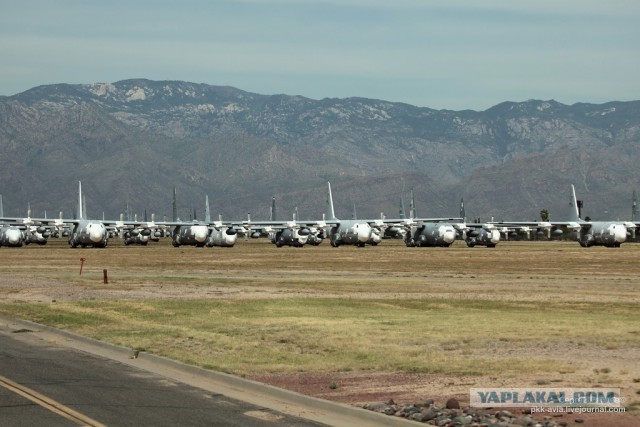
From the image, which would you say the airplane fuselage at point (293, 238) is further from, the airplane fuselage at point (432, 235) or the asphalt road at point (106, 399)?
the asphalt road at point (106, 399)

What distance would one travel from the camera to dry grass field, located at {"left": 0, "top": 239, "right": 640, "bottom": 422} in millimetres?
20281

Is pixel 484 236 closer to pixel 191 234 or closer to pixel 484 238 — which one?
pixel 484 238

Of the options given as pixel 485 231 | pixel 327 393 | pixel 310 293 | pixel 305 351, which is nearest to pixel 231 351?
pixel 305 351

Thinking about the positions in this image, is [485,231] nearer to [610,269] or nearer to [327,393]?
[610,269]

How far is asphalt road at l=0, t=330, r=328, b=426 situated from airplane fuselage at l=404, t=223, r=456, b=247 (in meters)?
105

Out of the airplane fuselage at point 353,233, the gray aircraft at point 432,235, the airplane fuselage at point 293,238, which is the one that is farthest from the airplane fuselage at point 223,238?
the gray aircraft at point 432,235

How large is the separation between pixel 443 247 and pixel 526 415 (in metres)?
117

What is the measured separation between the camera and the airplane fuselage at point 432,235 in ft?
420

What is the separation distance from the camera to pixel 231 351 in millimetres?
25062

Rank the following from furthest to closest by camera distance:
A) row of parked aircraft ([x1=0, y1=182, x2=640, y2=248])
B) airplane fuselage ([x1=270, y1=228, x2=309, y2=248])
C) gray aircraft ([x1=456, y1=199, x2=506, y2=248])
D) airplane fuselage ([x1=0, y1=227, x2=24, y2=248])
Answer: airplane fuselage ([x1=270, y1=228, x2=309, y2=248]) < airplane fuselage ([x1=0, y1=227, x2=24, y2=248]) < gray aircraft ([x1=456, y1=199, x2=506, y2=248]) < row of parked aircraft ([x1=0, y1=182, x2=640, y2=248])

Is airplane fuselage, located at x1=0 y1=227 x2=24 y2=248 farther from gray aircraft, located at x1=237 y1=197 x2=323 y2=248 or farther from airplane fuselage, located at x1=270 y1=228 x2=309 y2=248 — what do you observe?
airplane fuselage, located at x1=270 y1=228 x2=309 y2=248

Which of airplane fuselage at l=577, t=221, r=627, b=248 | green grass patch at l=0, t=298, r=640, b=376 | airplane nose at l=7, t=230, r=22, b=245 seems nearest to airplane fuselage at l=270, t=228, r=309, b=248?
airplane nose at l=7, t=230, r=22, b=245

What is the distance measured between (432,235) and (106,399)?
112 m

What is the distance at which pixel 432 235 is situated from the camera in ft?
423
